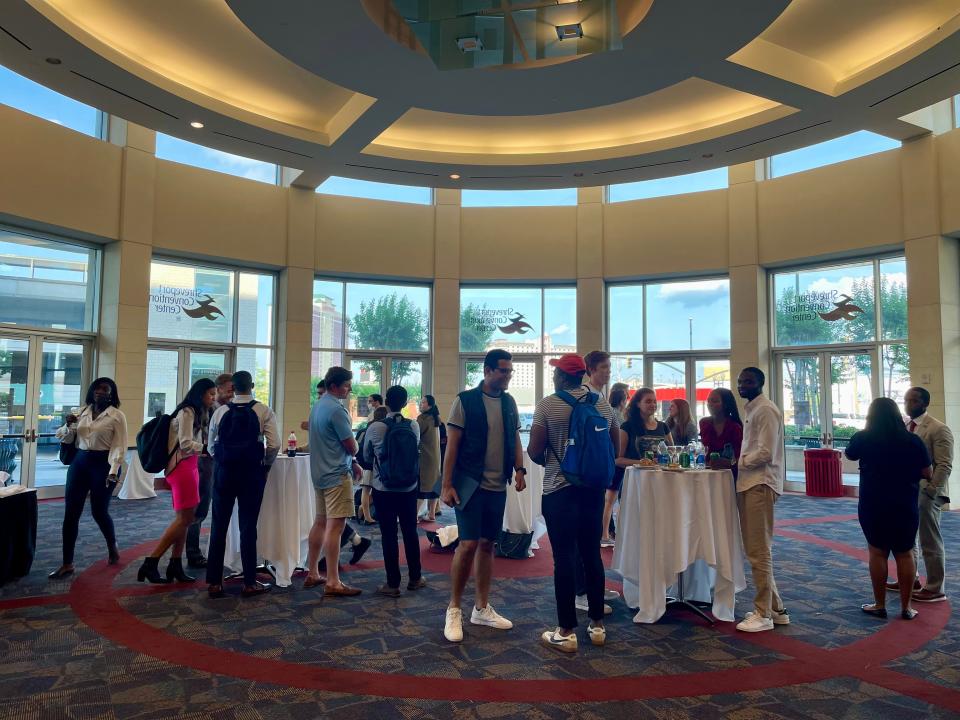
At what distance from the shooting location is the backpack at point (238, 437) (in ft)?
15.7

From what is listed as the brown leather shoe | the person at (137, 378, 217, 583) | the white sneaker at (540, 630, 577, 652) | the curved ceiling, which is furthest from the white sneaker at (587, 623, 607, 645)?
the curved ceiling

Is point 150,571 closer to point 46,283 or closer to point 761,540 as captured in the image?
point 761,540

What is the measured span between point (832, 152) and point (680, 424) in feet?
25.2

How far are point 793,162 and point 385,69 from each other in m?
8.00

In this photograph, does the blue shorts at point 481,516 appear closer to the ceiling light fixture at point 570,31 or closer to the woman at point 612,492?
the woman at point 612,492

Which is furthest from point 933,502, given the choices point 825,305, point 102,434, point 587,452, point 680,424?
point 825,305

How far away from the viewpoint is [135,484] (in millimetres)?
9781

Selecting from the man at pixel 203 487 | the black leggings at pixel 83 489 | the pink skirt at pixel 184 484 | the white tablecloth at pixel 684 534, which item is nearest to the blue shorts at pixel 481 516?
the white tablecloth at pixel 684 534

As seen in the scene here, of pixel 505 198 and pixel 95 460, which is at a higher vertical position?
pixel 505 198

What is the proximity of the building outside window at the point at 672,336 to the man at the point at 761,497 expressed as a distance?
828cm

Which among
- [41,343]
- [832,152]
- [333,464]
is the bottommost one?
[333,464]

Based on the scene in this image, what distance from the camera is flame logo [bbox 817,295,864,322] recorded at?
11031 millimetres

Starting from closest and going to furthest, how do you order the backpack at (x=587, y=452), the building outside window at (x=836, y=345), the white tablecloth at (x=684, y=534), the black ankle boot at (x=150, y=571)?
1. the backpack at (x=587, y=452)
2. the white tablecloth at (x=684, y=534)
3. the black ankle boot at (x=150, y=571)
4. the building outside window at (x=836, y=345)

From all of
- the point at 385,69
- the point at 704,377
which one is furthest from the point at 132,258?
the point at 704,377
